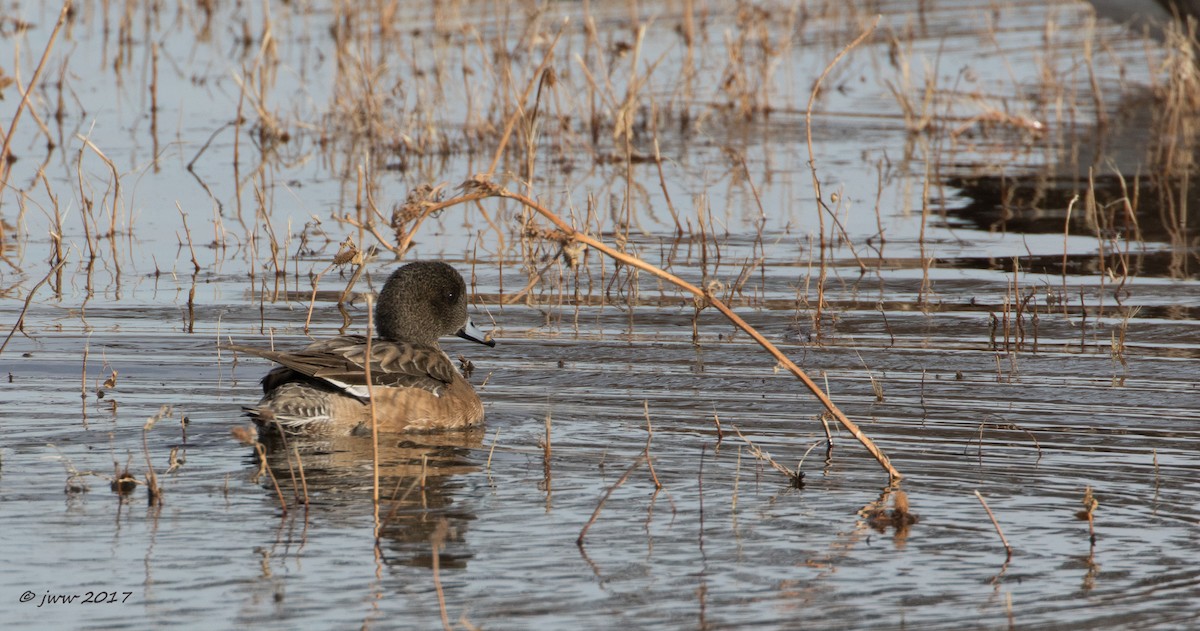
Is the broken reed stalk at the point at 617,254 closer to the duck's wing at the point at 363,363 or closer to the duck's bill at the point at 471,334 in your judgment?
the duck's wing at the point at 363,363

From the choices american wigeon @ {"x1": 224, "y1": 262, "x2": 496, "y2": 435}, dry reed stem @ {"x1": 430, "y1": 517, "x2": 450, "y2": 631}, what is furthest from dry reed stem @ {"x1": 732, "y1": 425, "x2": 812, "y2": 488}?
american wigeon @ {"x1": 224, "y1": 262, "x2": 496, "y2": 435}

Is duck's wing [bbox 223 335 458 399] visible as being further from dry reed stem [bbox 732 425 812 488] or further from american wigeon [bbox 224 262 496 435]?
dry reed stem [bbox 732 425 812 488]

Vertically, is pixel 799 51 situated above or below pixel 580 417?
above

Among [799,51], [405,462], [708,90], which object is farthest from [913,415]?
[799,51]

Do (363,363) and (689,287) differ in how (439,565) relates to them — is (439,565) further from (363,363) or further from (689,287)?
(363,363)

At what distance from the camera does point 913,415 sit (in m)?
7.17

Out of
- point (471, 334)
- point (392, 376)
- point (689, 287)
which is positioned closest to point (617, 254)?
point (689, 287)

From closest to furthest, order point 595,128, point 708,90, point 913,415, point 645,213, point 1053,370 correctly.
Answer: point 913,415 < point 1053,370 < point 645,213 < point 595,128 < point 708,90

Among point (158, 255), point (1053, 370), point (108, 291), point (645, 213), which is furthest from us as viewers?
point (645, 213)

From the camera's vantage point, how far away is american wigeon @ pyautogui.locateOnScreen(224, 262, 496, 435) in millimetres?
6938

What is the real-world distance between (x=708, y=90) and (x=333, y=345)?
1002 centimetres

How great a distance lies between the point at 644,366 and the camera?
26.4 feet

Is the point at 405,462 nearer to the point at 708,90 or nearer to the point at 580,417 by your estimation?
the point at 580,417

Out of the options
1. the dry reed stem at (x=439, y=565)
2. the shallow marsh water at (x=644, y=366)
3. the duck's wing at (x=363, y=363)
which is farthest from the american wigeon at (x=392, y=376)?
the dry reed stem at (x=439, y=565)
